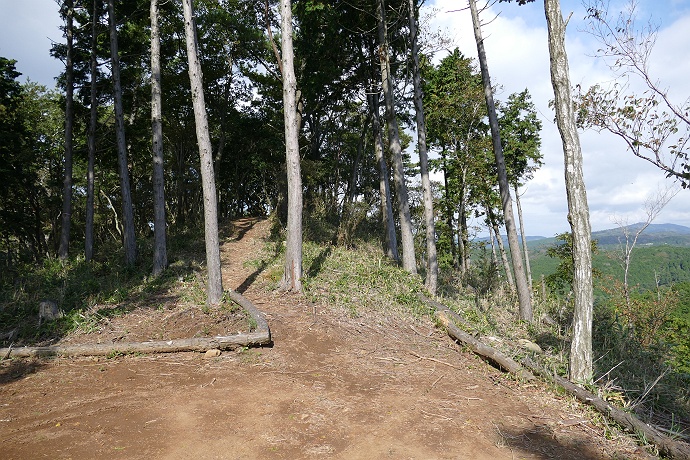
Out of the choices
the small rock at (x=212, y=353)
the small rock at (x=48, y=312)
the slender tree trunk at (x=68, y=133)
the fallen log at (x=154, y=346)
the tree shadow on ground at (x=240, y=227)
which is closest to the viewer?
the fallen log at (x=154, y=346)

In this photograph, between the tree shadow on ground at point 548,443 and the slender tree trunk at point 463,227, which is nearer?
the tree shadow on ground at point 548,443

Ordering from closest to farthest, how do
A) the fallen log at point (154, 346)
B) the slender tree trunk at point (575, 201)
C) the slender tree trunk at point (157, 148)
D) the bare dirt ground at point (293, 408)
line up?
the bare dirt ground at point (293, 408) < the slender tree trunk at point (575, 201) < the fallen log at point (154, 346) < the slender tree trunk at point (157, 148)

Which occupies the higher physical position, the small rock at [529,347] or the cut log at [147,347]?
the cut log at [147,347]

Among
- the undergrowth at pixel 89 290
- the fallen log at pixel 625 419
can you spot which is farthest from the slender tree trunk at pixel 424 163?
the undergrowth at pixel 89 290

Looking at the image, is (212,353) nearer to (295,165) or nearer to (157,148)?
(295,165)

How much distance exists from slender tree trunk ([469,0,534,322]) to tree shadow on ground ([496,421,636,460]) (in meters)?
6.38

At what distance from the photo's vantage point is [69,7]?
1272cm

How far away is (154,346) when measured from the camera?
20.0ft

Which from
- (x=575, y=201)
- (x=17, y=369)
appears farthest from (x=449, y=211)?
(x=17, y=369)

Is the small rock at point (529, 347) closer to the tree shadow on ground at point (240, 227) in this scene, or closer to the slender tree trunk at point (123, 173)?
the slender tree trunk at point (123, 173)

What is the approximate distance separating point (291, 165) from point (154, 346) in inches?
189

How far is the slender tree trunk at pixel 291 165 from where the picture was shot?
876cm

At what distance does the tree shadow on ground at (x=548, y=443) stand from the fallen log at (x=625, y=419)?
1.84 feet

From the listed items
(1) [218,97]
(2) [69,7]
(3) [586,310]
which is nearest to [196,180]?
(1) [218,97]
